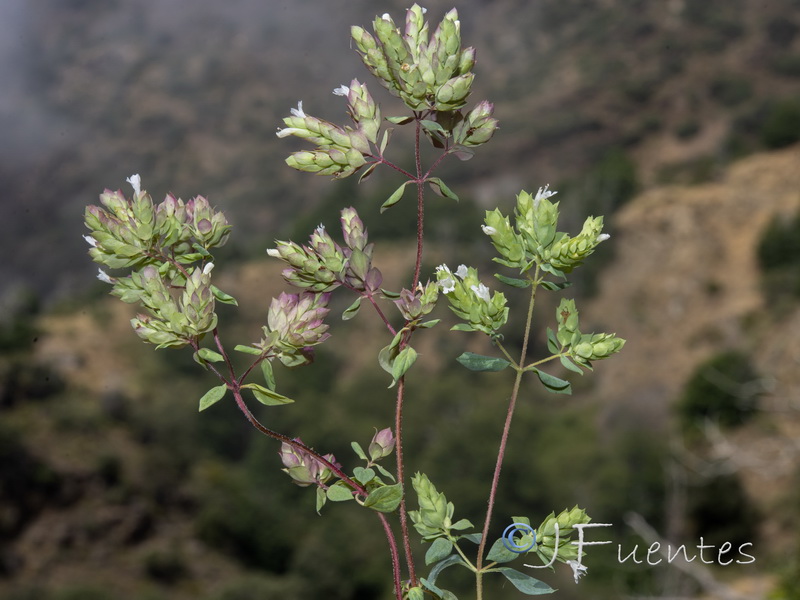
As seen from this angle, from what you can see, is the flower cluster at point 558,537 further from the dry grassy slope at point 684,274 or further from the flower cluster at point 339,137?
the dry grassy slope at point 684,274

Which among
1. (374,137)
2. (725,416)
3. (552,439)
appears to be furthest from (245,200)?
(374,137)

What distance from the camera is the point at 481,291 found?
111 cm

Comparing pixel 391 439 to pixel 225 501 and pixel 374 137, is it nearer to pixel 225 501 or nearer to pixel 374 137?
pixel 374 137

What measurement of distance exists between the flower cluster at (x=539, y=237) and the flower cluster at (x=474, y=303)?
2.1 inches

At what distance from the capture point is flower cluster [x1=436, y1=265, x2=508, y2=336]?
111 centimetres

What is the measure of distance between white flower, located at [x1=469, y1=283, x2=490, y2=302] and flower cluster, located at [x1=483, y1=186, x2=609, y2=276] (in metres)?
0.05

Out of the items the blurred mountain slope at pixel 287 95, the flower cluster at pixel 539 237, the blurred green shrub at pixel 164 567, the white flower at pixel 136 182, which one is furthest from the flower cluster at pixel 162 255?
the blurred mountain slope at pixel 287 95

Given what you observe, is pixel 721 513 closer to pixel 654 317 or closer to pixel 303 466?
pixel 654 317

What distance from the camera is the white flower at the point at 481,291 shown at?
111 centimetres

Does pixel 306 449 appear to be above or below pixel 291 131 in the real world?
below

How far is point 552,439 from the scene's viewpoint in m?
43.8

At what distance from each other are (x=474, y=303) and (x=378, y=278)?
131 millimetres

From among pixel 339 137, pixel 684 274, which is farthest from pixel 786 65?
pixel 339 137

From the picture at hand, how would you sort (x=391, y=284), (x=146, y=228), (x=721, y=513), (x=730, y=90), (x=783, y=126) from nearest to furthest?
(x=146, y=228), (x=721, y=513), (x=783, y=126), (x=391, y=284), (x=730, y=90)
